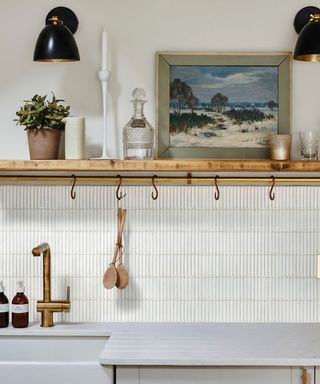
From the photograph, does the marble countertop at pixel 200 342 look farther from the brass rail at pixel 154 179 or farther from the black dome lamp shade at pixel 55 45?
the black dome lamp shade at pixel 55 45

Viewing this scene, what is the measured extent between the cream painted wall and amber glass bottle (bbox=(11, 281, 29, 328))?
0.54 meters

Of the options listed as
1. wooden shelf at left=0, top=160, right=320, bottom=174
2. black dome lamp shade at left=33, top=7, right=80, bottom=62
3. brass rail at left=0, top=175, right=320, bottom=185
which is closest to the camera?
black dome lamp shade at left=33, top=7, right=80, bottom=62

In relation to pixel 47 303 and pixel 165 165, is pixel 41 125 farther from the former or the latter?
pixel 47 303

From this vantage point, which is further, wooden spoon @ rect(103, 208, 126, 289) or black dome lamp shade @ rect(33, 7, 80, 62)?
wooden spoon @ rect(103, 208, 126, 289)

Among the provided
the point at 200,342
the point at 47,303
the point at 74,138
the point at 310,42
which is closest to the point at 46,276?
the point at 47,303

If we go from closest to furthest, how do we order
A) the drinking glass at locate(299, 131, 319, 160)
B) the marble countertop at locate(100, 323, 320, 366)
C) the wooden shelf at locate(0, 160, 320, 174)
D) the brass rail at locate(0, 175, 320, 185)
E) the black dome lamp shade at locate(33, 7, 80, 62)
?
1. the marble countertop at locate(100, 323, 320, 366)
2. the black dome lamp shade at locate(33, 7, 80, 62)
3. the wooden shelf at locate(0, 160, 320, 174)
4. the drinking glass at locate(299, 131, 319, 160)
5. the brass rail at locate(0, 175, 320, 185)

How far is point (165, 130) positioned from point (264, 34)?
54 cm

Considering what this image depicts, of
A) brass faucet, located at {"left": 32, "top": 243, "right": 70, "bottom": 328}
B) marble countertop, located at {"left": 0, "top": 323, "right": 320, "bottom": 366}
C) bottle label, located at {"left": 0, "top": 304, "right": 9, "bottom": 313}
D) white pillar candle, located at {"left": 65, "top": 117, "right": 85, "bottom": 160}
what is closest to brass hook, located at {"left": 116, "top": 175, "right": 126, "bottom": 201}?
white pillar candle, located at {"left": 65, "top": 117, "right": 85, "bottom": 160}

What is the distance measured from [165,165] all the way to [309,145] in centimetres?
56

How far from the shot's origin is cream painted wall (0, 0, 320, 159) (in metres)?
2.87

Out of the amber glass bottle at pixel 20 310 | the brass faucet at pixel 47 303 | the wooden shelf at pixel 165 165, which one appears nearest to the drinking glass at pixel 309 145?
the wooden shelf at pixel 165 165

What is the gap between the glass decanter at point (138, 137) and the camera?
2707 mm

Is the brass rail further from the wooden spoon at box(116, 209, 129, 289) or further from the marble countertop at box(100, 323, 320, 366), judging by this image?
the marble countertop at box(100, 323, 320, 366)

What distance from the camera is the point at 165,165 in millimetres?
2615
